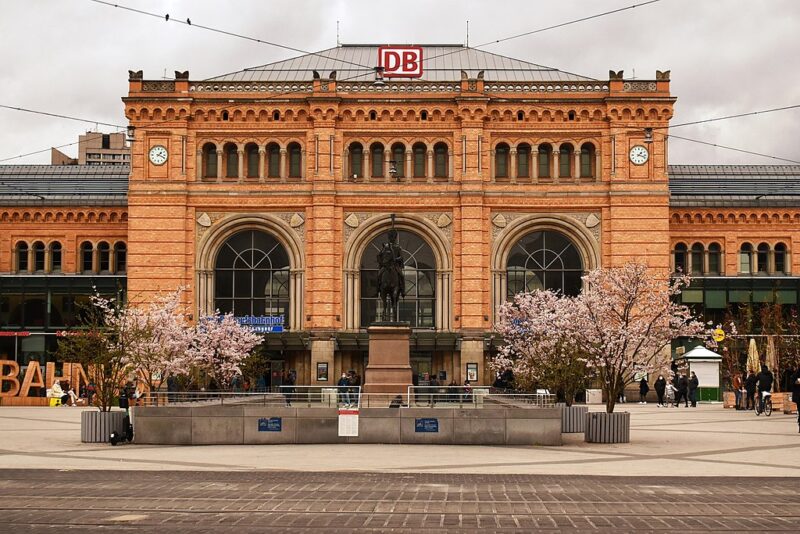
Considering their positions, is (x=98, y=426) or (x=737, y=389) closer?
(x=98, y=426)

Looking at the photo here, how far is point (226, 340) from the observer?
60969 mm

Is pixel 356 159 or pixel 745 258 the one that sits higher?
pixel 356 159

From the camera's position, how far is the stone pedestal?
135 ft

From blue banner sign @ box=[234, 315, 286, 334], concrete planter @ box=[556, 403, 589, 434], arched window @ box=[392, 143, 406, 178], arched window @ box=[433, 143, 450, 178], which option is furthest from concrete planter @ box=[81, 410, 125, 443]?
arched window @ box=[433, 143, 450, 178]

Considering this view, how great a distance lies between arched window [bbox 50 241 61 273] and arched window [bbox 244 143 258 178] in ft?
47.6

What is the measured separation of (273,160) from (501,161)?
13282mm

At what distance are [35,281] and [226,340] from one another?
1726 centimetres

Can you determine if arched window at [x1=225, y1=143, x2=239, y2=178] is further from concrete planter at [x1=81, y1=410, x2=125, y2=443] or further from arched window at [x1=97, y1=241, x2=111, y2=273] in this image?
concrete planter at [x1=81, y1=410, x2=125, y2=443]

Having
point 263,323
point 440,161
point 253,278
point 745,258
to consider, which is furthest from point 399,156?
point 745,258

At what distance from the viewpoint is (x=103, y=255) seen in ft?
242

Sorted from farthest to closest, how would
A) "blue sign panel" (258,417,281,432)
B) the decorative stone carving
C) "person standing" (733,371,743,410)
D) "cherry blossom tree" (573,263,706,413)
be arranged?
the decorative stone carving
"person standing" (733,371,743,410)
"cherry blossom tree" (573,263,706,413)
"blue sign panel" (258,417,281,432)

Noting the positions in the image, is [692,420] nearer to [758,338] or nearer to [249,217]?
[758,338]

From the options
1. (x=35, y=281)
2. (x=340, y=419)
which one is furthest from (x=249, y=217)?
(x=340, y=419)

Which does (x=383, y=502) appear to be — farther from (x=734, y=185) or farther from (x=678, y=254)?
(x=734, y=185)
